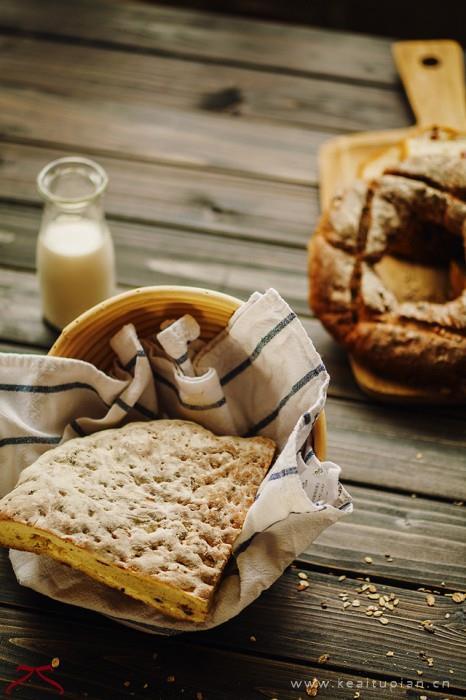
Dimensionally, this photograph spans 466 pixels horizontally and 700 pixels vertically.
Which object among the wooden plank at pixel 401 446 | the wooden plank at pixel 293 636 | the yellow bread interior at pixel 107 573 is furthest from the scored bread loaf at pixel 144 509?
the wooden plank at pixel 401 446

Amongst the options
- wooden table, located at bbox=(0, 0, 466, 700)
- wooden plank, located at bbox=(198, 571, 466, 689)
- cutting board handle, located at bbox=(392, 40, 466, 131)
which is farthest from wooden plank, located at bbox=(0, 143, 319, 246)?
wooden plank, located at bbox=(198, 571, 466, 689)

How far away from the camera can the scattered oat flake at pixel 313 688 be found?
0.93 metres

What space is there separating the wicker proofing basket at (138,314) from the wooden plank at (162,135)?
61 centimetres

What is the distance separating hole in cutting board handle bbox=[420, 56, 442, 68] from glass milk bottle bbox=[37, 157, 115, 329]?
2.88ft

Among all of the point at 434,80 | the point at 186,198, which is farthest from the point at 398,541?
the point at 434,80

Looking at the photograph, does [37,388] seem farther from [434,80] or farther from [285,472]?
[434,80]

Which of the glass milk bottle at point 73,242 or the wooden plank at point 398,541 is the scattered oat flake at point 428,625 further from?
the glass milk bottle at point 73,242

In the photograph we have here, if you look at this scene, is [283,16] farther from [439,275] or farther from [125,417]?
[125,417]

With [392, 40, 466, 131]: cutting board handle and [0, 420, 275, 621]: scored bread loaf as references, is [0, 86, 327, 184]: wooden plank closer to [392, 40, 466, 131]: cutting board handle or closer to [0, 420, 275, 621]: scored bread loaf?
[392, 40, 466, 131]: cutting board handle

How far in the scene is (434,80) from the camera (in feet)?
5.66

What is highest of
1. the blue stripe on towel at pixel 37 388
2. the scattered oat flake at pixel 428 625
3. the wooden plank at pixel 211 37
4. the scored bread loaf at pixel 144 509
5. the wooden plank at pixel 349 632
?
the wooden plank at pixel 211 37

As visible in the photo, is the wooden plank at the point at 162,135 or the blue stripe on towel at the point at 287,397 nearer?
the blue stripe on towel at the point at 287,397

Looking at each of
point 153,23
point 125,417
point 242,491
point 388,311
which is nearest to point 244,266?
point 388,311

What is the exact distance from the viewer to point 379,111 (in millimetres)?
1728
